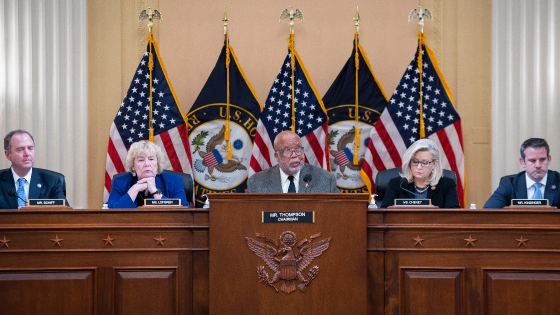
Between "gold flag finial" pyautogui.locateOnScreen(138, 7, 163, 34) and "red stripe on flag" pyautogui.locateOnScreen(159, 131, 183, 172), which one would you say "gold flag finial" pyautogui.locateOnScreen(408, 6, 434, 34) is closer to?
"gold flag finial" pyautogui.locateOnScreen(138, 7, 163, 34)

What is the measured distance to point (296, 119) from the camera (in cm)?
511

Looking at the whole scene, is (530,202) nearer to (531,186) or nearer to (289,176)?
(531,186)

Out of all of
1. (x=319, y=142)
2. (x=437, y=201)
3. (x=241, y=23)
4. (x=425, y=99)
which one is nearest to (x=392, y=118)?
(x=425, y=99)

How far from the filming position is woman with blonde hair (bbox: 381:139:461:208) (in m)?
3.87

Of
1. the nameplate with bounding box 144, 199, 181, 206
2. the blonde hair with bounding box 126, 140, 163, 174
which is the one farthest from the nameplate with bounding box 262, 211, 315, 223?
the blonde hair with bounding box 126, 140, 163, 174

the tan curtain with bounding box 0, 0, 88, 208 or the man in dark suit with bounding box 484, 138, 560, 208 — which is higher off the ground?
the tan curtain with bounding box 0, 0, 88, 208

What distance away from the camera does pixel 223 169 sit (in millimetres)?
5289

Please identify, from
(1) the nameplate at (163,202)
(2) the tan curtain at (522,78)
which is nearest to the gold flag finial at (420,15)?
(2) the tan curtain at (522,78)

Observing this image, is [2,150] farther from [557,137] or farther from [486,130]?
[557,137]

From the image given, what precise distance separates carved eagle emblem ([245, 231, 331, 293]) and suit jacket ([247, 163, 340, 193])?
1314 millimetres

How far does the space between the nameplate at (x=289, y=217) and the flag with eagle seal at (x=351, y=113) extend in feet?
8.09

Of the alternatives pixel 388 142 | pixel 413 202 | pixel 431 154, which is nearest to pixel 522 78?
pixel 388 142

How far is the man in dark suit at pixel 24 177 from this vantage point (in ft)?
13.3

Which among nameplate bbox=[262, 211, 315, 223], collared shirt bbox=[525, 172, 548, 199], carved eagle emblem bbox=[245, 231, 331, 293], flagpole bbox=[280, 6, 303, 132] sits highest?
flagpole bbox=[280, 6, 303, 132]
